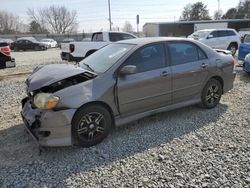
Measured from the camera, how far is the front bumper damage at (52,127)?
134 inches

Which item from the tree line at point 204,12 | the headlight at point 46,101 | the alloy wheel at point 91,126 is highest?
the tree line at point 204,12

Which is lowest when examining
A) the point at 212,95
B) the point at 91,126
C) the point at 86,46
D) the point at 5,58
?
the point at 91,126

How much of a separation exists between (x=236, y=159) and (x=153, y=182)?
1251 millimetres

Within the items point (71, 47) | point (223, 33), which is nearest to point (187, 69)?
point (71, 47)

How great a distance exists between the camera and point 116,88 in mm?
3885

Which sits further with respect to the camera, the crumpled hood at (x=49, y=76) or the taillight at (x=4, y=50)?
the taillight at (x=4, y=50)

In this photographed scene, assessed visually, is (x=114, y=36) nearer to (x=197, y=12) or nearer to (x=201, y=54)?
(x=201, y=54)

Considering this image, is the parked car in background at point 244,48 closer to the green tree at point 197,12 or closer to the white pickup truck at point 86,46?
the white pickup truck at point 86,46

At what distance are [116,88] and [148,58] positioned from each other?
86 centimetres

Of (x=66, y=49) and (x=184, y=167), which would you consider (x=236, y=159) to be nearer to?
(x=184, y=167)

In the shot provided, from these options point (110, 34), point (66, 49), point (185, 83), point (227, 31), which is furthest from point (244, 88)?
point (227, 31)

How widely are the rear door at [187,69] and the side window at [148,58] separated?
236mm

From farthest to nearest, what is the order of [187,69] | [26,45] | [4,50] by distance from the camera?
[26,45] < [4,50] < [187,69]

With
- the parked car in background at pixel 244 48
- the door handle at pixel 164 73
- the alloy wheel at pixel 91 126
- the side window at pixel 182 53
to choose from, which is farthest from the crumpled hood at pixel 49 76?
the parked car in background at pixel 244 48
